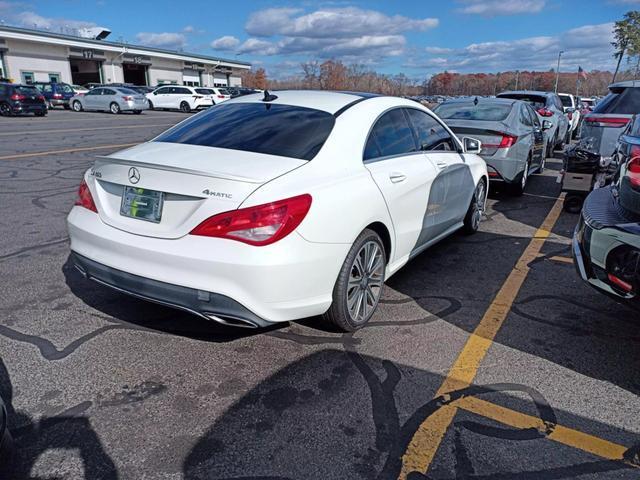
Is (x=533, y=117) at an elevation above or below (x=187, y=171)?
above

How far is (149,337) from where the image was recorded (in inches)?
133

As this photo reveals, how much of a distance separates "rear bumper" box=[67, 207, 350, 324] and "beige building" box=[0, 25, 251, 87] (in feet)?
155

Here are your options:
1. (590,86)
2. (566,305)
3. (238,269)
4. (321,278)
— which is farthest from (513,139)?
(590,86)

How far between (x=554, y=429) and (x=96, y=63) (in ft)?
198

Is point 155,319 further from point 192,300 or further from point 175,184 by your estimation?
point 175,184

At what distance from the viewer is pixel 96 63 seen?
175 ft

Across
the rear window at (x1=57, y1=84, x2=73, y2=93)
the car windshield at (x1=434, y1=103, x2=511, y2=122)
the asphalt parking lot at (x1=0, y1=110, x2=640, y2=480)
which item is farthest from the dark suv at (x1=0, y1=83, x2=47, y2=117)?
the asphalt parking lot at (x1=0, y1=110, x2=640, y2=480)

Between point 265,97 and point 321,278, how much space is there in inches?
74.5

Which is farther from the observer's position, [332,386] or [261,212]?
[332,386]

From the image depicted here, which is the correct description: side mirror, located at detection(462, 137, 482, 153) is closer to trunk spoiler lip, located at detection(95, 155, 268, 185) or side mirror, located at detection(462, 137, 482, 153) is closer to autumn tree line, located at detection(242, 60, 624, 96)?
trunk spoiler lip, located at detection(95, 155, 268, 185)

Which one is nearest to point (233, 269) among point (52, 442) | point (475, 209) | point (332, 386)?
point (332, 386)

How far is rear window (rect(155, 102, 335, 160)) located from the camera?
3.31 m

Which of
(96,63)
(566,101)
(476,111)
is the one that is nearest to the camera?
(476,111)

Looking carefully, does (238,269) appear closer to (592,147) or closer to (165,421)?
(165,421)
